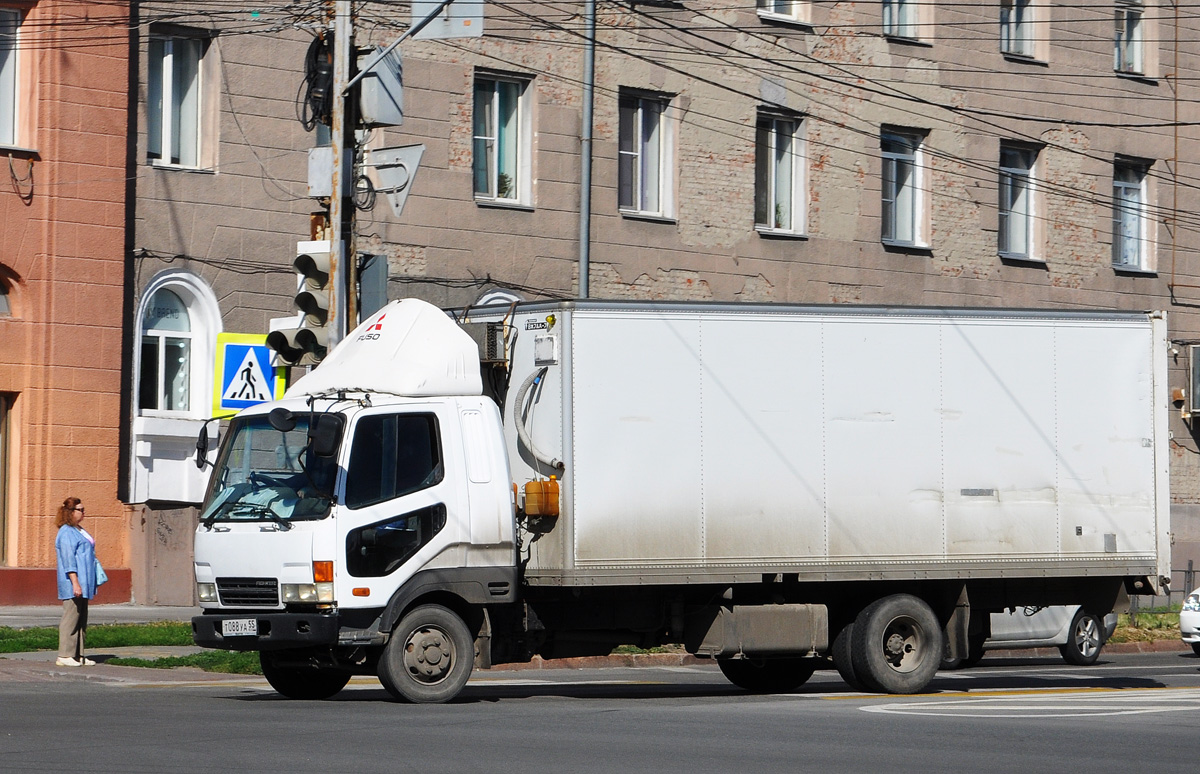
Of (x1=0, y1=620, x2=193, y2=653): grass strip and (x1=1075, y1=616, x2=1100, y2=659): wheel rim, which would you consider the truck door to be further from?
(x1=1075, y1=616, x2=1100, y2=659): wheel rim

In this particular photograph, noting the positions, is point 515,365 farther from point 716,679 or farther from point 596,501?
point 716,679

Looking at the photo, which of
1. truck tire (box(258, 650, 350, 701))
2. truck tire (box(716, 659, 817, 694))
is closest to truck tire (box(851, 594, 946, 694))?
truck tire (box(716, 659, 817, 694))

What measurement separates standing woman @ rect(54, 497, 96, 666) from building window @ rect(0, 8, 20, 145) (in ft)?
26.1

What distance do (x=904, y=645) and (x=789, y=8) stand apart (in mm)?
18812

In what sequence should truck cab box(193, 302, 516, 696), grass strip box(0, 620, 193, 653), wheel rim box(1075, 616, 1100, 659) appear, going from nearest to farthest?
truck cab box(193, 302, 516, 696)
grass strip box(0, 620, 193, 653)
wheel rim box(1075, 616, 1100, 659)

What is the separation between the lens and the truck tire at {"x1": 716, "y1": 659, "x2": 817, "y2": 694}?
16.4 meters

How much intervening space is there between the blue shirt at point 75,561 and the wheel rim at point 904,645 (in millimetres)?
7436

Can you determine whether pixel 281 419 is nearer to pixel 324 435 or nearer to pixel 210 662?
pixel 324 435

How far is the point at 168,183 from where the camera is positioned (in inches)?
1013

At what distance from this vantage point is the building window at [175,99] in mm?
25922

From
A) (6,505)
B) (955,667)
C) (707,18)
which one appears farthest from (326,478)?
(707,18)

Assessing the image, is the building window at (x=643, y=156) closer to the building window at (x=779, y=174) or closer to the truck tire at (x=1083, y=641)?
the building window at (x=779, y=174)

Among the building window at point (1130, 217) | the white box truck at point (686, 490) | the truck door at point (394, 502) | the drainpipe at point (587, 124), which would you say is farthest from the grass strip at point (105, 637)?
the building window at point (1130, 217)

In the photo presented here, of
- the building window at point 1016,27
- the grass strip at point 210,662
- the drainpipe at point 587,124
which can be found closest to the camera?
the grass strip at point 210,662
